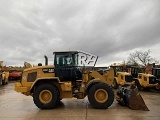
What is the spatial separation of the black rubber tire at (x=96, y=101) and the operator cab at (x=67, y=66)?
→ 1085 millimetres

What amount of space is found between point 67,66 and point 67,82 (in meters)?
0.73

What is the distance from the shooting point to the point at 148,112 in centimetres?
995

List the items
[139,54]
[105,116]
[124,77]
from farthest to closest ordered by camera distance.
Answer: [139,54] < [124,77] < [105,116]

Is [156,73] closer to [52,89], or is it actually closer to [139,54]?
[52,89]

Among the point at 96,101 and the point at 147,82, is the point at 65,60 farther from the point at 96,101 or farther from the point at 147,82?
the point at 147,82

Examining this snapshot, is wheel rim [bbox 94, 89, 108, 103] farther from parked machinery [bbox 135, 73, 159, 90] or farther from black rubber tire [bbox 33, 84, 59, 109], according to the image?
parked machinery [bbox 135, 73, 159, 90]

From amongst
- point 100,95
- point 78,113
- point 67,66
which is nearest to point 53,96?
point 67,66

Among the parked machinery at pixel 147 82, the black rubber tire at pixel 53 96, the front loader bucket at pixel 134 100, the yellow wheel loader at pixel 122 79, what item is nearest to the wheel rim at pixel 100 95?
the front loader bucket at pixel 134 100

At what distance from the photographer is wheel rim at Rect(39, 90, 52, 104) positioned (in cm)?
1120

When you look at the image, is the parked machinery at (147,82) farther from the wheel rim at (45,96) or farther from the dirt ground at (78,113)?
the wheel rim at (45,96)

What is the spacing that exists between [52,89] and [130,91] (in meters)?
3.26

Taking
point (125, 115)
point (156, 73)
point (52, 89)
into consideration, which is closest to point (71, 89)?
A: point (52, 89)

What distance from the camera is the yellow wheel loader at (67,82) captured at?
11086mm

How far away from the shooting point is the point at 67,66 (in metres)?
11.7
